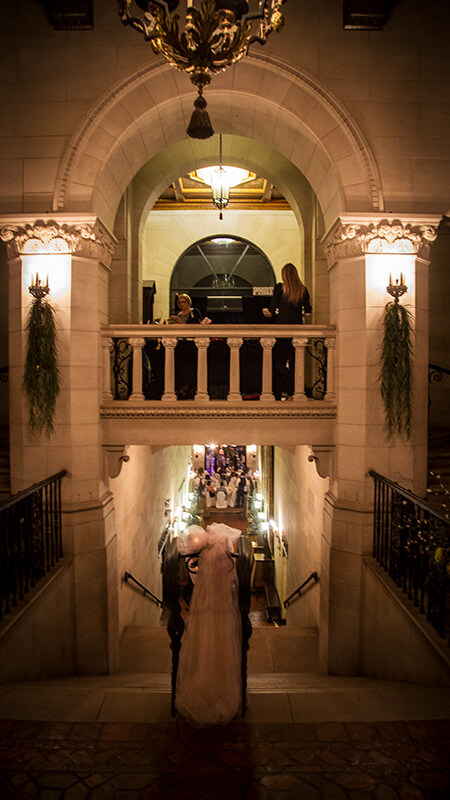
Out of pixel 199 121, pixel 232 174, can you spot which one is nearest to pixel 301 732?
pixel 199 121

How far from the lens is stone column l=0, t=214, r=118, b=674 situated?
5.13 meters

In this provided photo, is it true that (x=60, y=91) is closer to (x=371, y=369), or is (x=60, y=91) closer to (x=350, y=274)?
(x=350, y=274)

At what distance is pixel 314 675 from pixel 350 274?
477 centimetres

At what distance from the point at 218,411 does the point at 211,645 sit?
301cm

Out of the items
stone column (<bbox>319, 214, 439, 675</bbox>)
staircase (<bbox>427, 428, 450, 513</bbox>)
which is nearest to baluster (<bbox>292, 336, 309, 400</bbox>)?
stone column (<bbox>319, 214, 439, 675</bbox>)

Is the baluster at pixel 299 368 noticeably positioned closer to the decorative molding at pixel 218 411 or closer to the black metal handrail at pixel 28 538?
the decorative molding at pixel 218 411

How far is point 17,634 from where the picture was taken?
370 centimetres

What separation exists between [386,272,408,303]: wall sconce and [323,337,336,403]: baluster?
33.4 inches

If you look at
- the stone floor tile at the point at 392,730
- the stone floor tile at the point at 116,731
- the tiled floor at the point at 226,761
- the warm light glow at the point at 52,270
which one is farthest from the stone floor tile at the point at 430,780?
the warm light glow at the point at 52,270

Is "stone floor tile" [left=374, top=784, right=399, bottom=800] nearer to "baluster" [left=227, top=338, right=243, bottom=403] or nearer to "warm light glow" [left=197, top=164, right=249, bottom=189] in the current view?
"baluster" [left=227, top=338, right=243, bottom=403]

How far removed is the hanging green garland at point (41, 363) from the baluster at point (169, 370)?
1.27m

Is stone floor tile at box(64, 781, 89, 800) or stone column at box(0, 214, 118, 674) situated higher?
stone column at box(0, 214, 118, 674)

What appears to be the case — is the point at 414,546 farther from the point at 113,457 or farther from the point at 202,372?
the point at 113,457

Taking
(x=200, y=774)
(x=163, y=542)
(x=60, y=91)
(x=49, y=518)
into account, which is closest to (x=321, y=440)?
(x=49, y=518)
